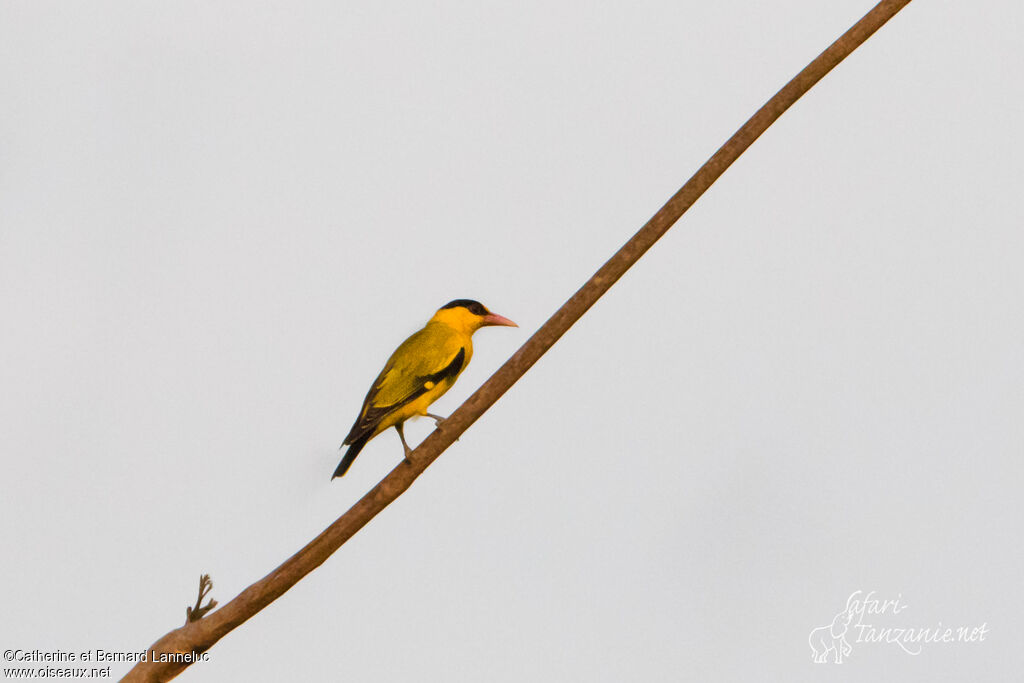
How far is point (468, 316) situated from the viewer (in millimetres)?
8219

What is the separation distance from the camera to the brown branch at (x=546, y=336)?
14.9 ft

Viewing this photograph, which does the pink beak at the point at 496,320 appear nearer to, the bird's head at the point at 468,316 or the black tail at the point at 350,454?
the bird's head at the point at 468,316

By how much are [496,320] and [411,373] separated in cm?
118

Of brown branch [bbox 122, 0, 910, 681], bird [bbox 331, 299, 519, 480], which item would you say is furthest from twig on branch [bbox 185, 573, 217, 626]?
bird [bbox 331, 299, 519, 480]

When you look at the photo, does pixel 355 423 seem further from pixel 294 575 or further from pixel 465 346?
pixel 294 575

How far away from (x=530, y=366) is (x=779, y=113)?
134 cm

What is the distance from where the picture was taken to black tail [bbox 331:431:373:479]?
6773mm

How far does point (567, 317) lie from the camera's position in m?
4.65

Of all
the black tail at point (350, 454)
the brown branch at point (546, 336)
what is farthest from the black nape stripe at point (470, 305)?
the brown branch at point (546, 336)

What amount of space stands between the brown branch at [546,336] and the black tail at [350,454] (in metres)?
2.08

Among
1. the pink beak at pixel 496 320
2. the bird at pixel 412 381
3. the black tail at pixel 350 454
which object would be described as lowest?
the black tail at pixel 350 454

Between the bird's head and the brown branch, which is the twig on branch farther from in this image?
the bird's head

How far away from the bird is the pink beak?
269mm

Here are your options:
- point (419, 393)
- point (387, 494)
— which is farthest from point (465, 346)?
point (387, 494)
